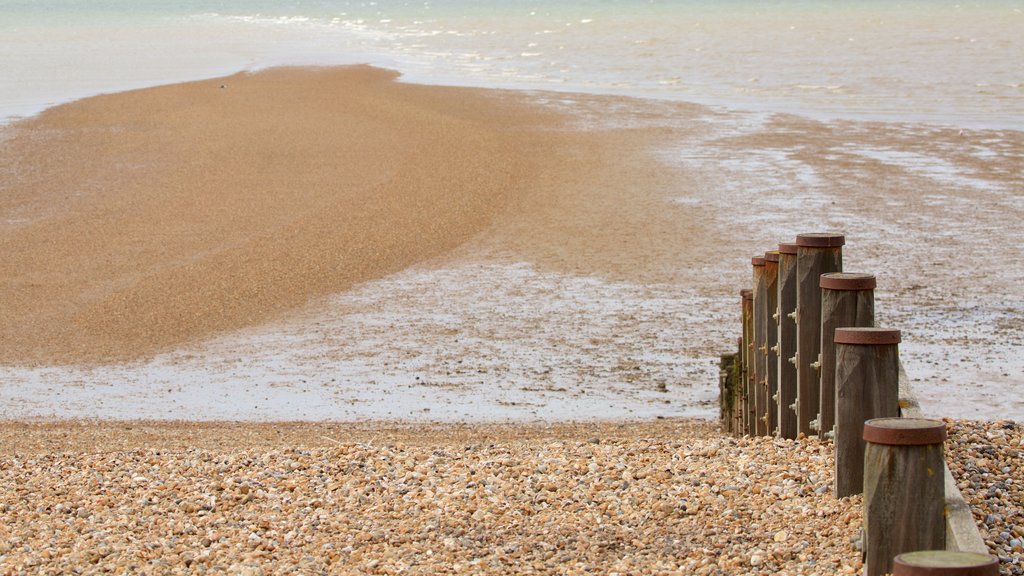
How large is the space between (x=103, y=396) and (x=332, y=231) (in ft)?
16.5

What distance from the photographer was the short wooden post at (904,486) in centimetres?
359

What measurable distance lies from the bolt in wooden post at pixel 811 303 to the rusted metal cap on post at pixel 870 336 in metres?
0.93

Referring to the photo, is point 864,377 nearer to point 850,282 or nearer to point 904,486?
point 850,282

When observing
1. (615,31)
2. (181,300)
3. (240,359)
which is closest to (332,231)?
(181,300)

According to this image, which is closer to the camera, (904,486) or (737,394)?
(904,486)

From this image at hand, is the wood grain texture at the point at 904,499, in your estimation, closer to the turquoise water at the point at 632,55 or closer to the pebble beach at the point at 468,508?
the pebble beach at the point at 468,508

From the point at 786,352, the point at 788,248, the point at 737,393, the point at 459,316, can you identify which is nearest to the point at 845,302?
the point at 788,248

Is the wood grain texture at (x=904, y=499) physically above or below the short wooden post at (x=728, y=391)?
above

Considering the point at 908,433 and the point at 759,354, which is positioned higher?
the point at 908,433

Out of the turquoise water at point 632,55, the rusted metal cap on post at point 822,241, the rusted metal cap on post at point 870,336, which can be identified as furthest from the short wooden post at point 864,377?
the turquoise water at point 632,55

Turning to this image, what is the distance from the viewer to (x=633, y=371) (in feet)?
29.9

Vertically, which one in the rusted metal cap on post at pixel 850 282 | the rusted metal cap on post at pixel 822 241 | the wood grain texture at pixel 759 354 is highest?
the rusted metal cap on post at pixel 822 241

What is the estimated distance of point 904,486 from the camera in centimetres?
364

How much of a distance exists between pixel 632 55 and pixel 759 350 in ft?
122
